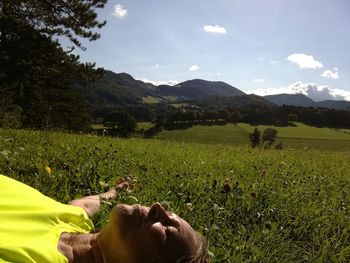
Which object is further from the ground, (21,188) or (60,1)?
(60,1)

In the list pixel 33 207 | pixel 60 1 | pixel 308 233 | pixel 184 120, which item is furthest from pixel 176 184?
pixel 184 120

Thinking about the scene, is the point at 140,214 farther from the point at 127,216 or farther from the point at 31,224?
the point at 31,224

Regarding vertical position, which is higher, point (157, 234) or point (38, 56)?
point (38, 56)

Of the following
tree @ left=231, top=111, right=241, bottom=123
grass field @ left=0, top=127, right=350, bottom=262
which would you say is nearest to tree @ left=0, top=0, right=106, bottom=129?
grass field @ left=0, top=127, right=350, bottom=262

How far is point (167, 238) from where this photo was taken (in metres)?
3.10

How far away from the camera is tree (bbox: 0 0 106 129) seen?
2430cm

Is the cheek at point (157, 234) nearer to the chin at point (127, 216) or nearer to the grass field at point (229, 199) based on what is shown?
the chin at point (127, 216)

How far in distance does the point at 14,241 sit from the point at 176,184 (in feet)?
10.9

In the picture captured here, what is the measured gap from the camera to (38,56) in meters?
32.6

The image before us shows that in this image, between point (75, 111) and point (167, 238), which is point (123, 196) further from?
point (75, 111)

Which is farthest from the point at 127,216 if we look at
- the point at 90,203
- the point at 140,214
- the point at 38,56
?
the point at 38,56

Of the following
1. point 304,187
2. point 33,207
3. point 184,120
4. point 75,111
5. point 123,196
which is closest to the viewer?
point 33,207

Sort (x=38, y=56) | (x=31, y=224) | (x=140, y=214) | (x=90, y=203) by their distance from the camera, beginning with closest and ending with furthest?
(x=31, y=224), (x=140, y=214), (x=90, y=203), (x=38, y=56)

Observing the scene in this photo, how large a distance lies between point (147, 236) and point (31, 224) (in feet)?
2.83
